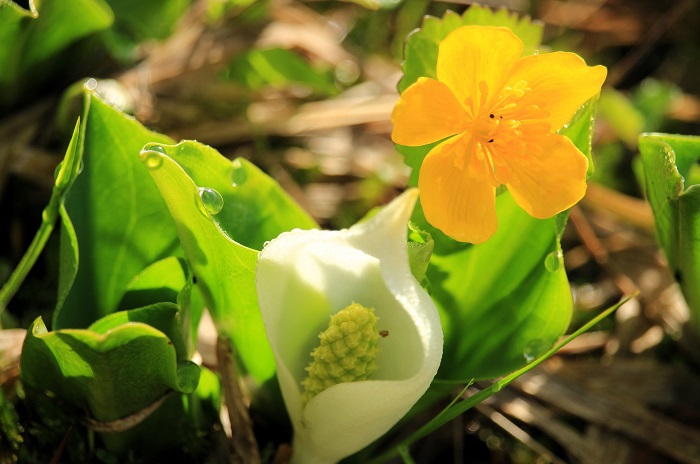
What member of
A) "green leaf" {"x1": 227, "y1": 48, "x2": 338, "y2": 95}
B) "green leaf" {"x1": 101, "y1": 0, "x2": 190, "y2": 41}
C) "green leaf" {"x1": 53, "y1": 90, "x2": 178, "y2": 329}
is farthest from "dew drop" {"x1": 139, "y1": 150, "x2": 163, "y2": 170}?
"green leaf" {"x1": 227, "y1": 48, "x2": 338, "y2": 95}

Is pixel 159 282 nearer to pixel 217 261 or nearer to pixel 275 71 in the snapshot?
pixel 217 261

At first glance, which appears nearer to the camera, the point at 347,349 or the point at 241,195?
the point at 347,349

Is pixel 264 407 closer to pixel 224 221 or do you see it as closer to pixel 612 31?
pixel 224 221

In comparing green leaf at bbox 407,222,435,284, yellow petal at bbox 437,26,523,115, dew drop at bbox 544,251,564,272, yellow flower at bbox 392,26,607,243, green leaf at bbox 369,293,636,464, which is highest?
yellow petal at bbox 437,26,523,115

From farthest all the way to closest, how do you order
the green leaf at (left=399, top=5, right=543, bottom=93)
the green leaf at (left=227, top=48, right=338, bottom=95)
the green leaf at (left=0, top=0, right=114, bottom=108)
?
the green leaf at (left=227, top=48, right=338, bottom=95) < the green leaf at (left=0, top=0, right=114, bottom=108) < the green leaf at (left=399, top=5, right=543, bottom=93)

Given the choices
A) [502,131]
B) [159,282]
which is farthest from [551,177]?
[159,282]

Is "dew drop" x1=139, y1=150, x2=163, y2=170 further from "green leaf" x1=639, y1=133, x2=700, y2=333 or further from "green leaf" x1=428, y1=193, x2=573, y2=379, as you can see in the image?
"green leaf" x1=639, y1=133, x2=700, y2=333
